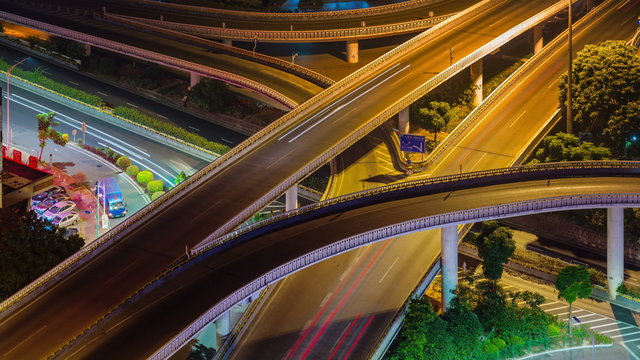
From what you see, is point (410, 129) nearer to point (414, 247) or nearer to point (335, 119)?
point (335, 119)

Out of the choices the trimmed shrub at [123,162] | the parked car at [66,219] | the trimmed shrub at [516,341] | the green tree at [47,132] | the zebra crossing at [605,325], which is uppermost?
the green tree at [47,132]

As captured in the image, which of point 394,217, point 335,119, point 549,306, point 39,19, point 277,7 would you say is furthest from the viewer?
point 277,7

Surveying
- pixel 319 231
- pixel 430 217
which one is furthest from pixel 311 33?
pixel 430 217

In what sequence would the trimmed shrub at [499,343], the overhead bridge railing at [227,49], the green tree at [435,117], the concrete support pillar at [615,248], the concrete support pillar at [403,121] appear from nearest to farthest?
the trimmed shrub at [499,343] < the concrete support pillar at [615,248] < the green tree at [435,117] < the concrete support pillar at [403,121] < the overhead bridge railing at [227,49]

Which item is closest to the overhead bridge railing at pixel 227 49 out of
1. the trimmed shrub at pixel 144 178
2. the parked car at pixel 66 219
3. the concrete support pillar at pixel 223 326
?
the trimmed shrub at pixel 144 178

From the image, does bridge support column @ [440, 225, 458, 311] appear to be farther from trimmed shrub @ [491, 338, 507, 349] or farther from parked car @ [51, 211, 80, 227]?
parked car @ [51, 211, 80, 227]

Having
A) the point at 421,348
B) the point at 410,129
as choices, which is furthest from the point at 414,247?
the point at 410,129

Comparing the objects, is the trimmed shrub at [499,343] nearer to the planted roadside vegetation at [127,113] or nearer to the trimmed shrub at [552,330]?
the trimmed shrub at [552,330]

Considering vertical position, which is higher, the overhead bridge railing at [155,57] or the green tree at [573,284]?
the overhead bridge railing at [155,57]

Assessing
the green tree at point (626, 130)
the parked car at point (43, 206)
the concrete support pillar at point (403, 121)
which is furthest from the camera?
the concrete support pillar at point (403, 121)
